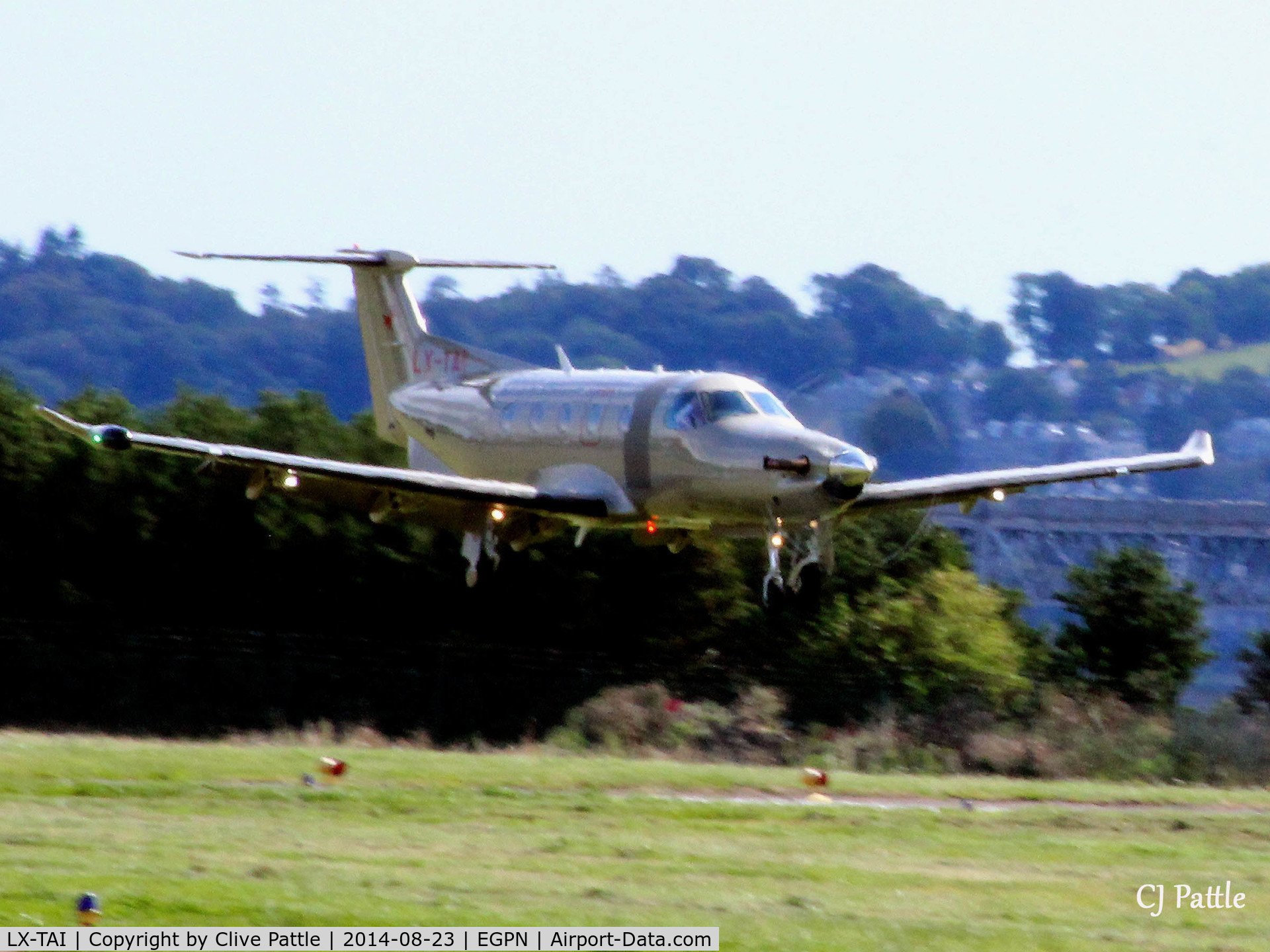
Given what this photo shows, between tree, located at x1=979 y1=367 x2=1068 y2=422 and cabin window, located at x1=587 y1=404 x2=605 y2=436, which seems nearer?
cabin window, located at x1=587 y1=404 x2=605 y2=436

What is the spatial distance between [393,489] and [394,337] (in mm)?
7694

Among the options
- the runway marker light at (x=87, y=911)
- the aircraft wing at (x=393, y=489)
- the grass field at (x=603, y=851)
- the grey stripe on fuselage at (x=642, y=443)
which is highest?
the grey stripe on fuselage at (x=642, y=443)

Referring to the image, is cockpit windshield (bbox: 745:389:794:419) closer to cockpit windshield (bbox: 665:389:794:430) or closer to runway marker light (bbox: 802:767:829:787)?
cockpit windshield (bbox: 665:389:794:430)

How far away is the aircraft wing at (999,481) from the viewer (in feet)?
107

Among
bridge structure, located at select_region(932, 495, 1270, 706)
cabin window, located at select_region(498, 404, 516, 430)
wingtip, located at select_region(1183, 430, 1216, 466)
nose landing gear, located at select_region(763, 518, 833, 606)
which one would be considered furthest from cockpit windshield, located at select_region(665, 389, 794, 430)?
bridge structure, located at select_region(932, 495, 1270, 706)

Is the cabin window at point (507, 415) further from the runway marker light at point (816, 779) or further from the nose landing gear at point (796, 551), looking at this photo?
the runway marker light at point (816, 779)

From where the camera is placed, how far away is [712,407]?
31.1 meters

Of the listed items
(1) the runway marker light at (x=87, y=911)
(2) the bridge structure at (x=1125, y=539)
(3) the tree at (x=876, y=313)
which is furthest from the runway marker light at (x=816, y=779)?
(3) the tree at (x=876, y=313)

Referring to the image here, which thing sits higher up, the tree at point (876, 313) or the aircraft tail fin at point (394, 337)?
the tree at point (876, 313)

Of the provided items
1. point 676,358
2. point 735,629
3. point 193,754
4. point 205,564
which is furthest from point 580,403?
point 676,358

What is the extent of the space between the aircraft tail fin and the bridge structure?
78738 millimetres

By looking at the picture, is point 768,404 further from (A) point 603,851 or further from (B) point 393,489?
(A) point 603,851

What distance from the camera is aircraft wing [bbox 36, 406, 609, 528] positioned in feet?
100

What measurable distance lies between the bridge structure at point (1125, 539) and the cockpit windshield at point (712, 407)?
8565 centimetres
